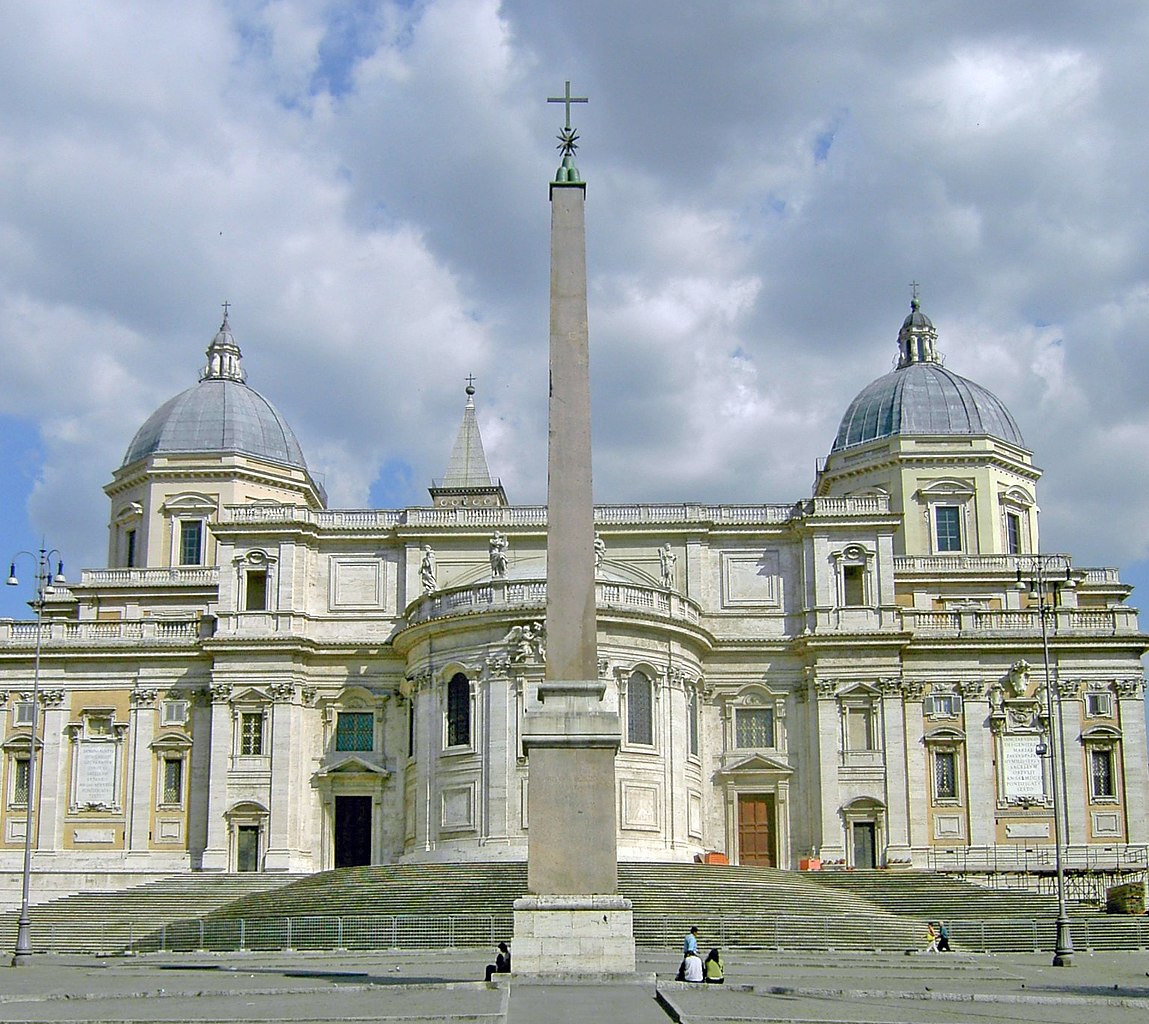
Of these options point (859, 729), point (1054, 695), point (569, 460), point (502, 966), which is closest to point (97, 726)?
point (859, 729)

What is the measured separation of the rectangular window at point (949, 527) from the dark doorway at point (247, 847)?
29.6 metres

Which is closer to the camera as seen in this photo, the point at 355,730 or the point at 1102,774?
the point at 1102,774

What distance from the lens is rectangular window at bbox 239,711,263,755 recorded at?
2306 inches

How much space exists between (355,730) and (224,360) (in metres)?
23.3

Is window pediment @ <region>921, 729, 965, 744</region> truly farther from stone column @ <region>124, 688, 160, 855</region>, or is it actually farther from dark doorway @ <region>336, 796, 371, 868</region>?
stone column @ <region>124, 688, 160, 855</region>

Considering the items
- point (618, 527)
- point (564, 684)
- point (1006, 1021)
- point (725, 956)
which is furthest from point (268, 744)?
point (1006, 1021)

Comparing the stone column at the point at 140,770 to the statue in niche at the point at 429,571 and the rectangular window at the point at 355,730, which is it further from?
the statue in niche at the point at 429,571

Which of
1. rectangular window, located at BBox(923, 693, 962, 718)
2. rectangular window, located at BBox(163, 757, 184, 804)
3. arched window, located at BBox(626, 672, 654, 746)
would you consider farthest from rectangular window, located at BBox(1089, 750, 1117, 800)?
rectangular window, located at BBox(163, 757, 184, 804)

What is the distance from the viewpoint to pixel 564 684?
2611 centimetres

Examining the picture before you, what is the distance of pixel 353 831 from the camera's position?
58.8m

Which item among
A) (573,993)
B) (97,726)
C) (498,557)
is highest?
(498,557)

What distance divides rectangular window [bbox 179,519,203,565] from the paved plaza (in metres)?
32.2

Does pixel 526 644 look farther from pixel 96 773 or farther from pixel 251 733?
pixel 96 773

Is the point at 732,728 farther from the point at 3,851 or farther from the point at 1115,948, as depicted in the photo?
the point at 3,851
